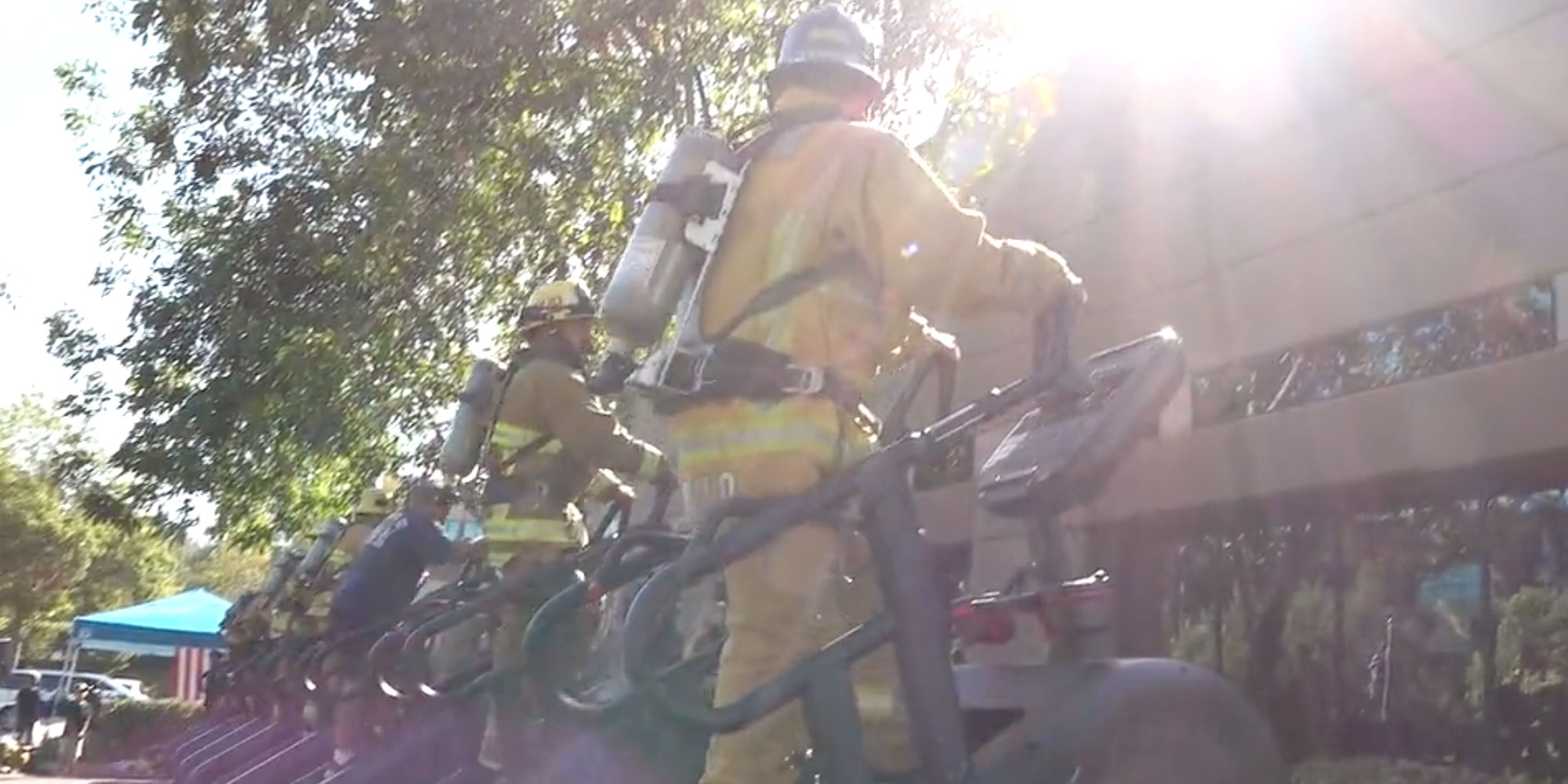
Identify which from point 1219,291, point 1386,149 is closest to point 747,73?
point 1219,291

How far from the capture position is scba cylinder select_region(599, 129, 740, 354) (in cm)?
365

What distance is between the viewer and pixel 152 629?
24.5 meters

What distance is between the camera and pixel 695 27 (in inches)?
360

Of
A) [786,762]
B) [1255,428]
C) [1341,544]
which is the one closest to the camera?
[786,762]

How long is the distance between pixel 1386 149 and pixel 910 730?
4.43 meters

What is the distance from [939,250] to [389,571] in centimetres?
465

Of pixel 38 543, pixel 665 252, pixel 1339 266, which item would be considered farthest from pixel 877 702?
pixel 38 543

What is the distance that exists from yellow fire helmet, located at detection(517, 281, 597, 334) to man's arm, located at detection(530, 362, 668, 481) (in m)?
0.23

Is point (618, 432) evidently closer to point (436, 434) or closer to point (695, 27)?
point (695, 27)

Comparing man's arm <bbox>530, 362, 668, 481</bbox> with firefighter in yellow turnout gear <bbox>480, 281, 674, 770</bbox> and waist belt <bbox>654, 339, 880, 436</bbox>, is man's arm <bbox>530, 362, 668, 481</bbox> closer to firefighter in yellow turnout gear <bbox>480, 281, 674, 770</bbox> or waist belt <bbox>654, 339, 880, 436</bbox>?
firefighter in yellow turnout gear <bbox>480, 281, 674, 770</bbox>

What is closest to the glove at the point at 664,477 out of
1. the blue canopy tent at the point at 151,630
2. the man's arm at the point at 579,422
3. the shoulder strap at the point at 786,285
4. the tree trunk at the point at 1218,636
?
the man's arm at the point at 579,422

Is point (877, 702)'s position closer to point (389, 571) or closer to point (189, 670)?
point (389, 571)

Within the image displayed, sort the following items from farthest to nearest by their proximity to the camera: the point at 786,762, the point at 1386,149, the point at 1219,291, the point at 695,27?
the point at 695,27 → the point at 1219,291 → the point at 1386,149 → the point at 786,762

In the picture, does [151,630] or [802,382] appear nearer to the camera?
[802,382]
